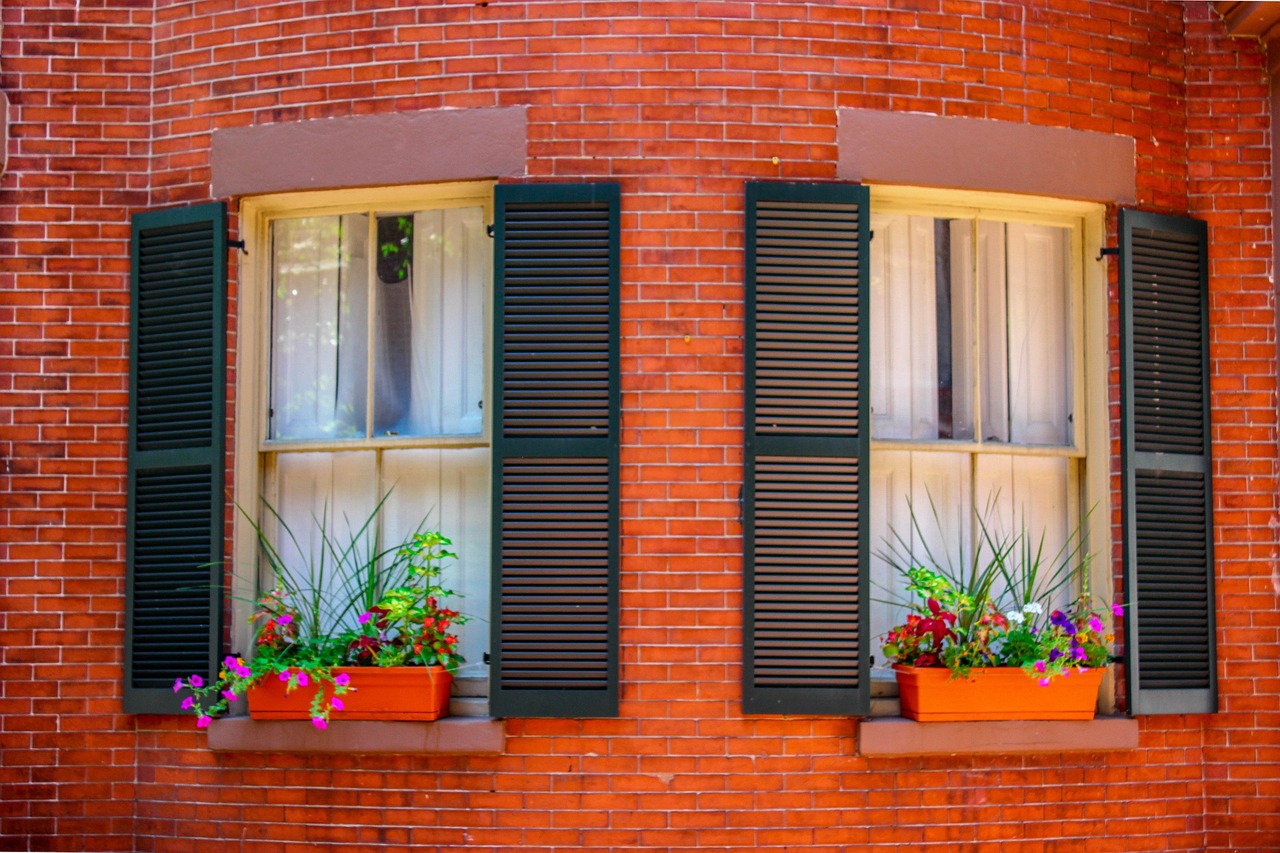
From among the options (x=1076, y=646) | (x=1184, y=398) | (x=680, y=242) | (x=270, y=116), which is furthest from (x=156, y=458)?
(x=1184, y=398)

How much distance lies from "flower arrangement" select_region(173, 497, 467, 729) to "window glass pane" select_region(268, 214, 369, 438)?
45cm

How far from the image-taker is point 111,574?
6.68 meters

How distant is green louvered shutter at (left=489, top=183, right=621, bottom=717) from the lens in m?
6.14

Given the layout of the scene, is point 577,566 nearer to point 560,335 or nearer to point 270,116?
point 560,335

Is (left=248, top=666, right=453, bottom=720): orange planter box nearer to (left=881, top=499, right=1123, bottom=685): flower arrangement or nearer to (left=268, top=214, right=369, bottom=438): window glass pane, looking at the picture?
(left=268, top=214, right=369, bottom=438): window glass pane

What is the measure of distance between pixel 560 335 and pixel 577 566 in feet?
2.94

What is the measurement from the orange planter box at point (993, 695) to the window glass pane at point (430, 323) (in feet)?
6.72

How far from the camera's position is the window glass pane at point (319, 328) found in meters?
6.73

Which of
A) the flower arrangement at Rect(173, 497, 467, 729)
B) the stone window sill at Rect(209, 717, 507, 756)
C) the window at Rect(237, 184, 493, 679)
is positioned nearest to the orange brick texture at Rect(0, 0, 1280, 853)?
the stone window sill at Rect(209, 717, 507, 756)

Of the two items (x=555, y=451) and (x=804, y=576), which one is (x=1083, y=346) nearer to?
(x=804, y=576)

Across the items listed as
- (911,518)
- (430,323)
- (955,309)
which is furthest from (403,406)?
(955,309)

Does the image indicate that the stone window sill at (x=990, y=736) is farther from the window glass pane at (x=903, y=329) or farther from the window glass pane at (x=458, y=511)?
the window glass pane at (x=458, y=511)

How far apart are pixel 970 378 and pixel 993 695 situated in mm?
1346

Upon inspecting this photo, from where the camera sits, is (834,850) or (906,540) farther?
(906,540)
